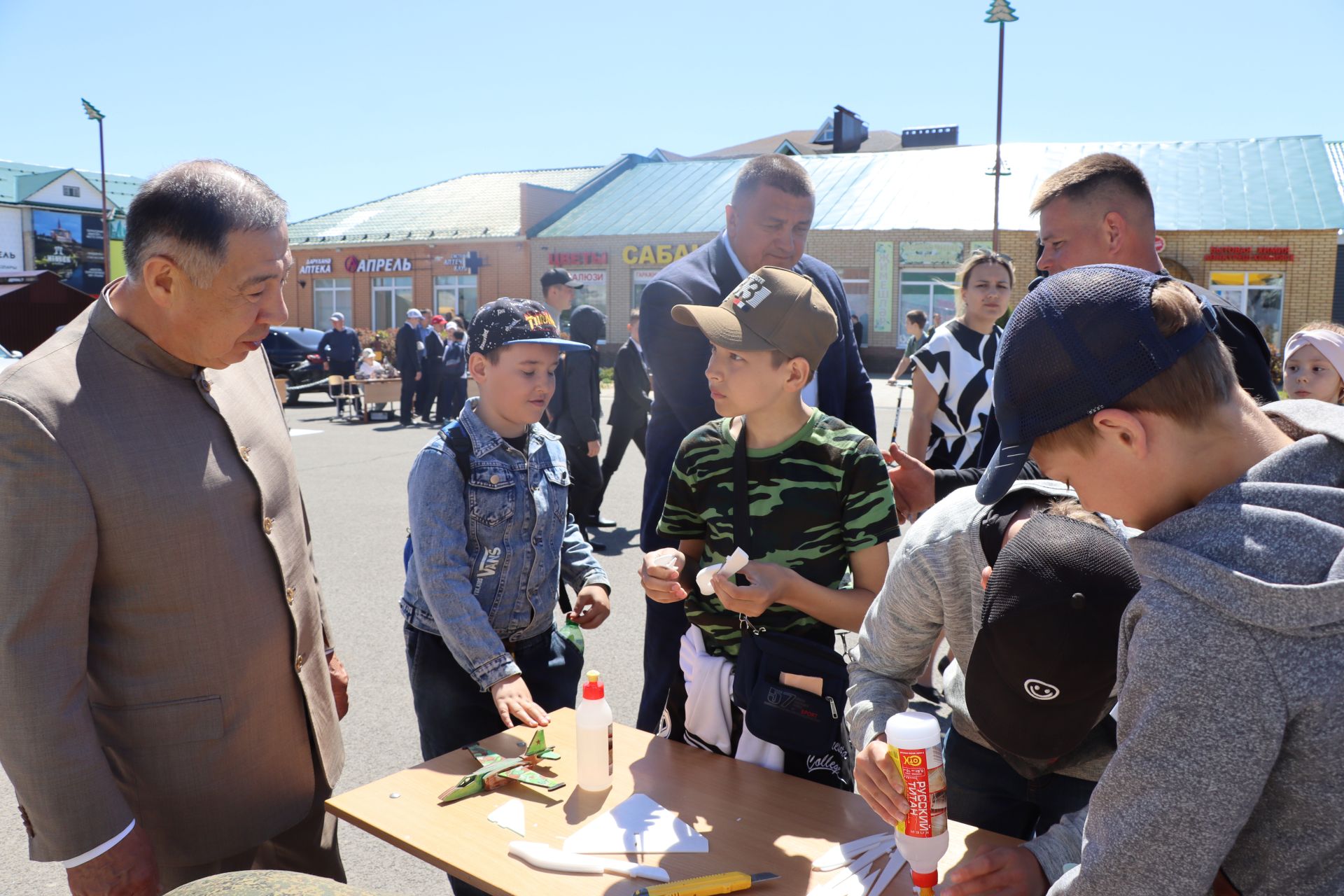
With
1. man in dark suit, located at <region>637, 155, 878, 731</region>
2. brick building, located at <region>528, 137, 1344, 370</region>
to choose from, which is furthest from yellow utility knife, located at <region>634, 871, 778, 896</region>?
brick building, located at <region>528, 137, 1344, 370</region>

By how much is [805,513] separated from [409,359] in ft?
47.2

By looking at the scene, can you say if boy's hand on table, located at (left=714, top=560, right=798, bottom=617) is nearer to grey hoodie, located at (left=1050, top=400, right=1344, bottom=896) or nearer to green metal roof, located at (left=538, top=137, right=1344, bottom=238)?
grey hoodie, located at (left=1050, top=400, right=1344, bottom=896)

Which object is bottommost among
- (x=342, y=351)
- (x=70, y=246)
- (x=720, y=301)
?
(x=342, y=351)

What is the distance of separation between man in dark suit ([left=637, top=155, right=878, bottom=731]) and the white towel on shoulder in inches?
23.0

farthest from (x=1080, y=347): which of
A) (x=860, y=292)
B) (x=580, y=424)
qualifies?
(x=860, y=292)

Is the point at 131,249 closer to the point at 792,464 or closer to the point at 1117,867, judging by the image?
the point at 792,464

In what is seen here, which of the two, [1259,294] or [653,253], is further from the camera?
[653,253]

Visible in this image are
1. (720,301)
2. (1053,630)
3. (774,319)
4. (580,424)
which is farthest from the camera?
(580,424)

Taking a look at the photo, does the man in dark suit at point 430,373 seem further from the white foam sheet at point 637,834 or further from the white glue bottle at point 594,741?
the white foam sheet at point 637,834

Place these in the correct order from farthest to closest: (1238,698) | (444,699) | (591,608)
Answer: (591,608) < (444,699) < (1238,698)

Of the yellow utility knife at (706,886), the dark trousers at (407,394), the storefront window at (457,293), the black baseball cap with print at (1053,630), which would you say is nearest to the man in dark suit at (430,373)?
the dark trousers at (407,394)

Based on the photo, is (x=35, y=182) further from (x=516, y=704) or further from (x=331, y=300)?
(x=516, y=704)

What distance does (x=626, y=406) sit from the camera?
8.88m

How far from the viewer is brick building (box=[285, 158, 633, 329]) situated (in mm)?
35031
